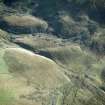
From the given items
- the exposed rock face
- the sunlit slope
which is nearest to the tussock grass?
the exposed rock face

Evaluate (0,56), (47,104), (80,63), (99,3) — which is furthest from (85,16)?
(47,104)

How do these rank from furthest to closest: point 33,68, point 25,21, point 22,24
Answer: point 25,21 → point 22,24 → point 33,68

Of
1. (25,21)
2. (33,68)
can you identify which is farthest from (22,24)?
(33,68)

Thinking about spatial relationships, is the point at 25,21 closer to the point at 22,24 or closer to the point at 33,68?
the point at 22,24

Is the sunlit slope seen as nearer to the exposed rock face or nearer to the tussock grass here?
the exposed rock face

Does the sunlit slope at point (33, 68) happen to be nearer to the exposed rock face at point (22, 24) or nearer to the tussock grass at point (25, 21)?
the exposed rock face at point (22, 24)

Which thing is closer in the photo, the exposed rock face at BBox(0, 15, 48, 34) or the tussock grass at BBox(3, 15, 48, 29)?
the exposed rock face at BBox(0, 15, 48, 34)

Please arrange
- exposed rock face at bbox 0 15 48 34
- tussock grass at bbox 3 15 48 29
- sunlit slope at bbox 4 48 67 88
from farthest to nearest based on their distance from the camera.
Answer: tussock grass at bbox 3 15 48 29 < exposed rock face at bbox 0 15 48 34 < sunlit slope at bbox 4 48 67 88

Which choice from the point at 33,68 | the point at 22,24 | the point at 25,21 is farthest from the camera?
the point at 25,21
